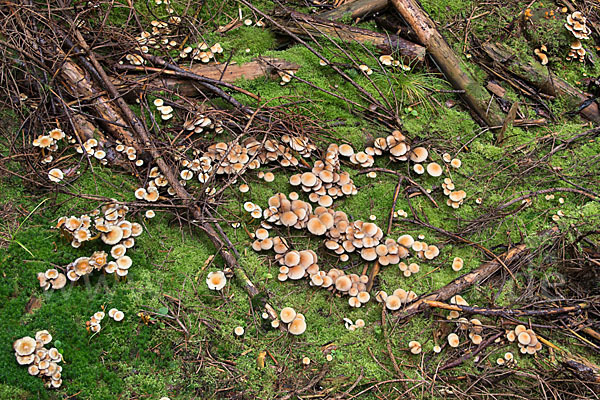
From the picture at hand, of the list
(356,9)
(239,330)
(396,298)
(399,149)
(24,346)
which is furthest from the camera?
(356,9)

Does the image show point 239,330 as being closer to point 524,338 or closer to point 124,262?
point 124,262

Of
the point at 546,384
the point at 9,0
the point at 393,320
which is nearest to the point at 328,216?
the point at 393,320

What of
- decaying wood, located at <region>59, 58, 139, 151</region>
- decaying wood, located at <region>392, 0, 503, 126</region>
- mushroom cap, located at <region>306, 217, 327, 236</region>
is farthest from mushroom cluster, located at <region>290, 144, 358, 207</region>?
decaying wood, located at <region>392, 0, 503, 126</region>

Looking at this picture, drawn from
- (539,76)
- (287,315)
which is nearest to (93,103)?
(287,315)

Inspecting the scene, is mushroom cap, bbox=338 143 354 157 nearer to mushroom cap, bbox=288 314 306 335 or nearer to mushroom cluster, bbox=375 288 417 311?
mushroom cluster, bbox=375 288 417 311

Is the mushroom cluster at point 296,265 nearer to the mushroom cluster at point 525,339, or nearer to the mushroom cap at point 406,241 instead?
the mushroom cap at point 406,241

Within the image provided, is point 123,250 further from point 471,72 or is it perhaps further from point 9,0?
point 471,72
